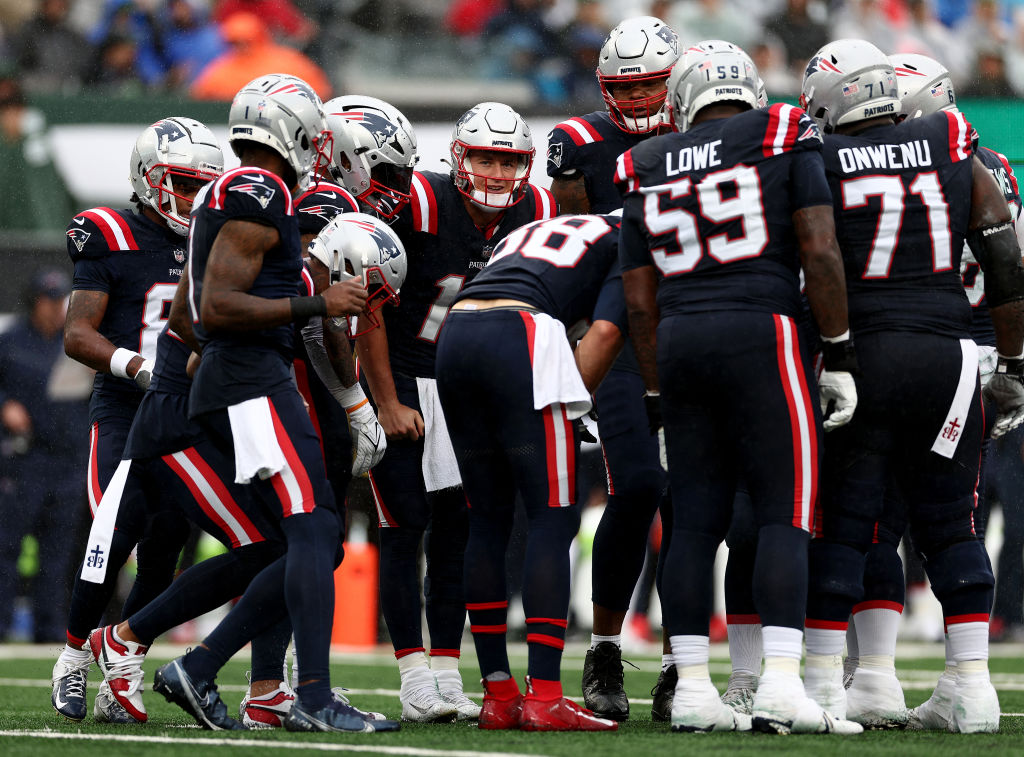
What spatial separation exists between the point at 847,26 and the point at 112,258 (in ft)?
31.1

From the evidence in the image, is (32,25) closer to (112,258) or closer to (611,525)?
(112,258)

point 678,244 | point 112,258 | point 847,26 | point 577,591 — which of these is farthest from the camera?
point 847,26

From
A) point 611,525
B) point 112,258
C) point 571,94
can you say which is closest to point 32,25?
point 571,94

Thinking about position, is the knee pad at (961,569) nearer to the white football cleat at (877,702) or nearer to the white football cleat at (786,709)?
the white football cleat at (877,702)

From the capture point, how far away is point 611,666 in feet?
15.7

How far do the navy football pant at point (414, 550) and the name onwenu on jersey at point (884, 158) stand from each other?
1.68m

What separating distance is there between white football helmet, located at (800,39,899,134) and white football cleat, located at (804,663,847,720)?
1.62 m

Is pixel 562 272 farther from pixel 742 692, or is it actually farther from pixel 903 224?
pixel 742 692

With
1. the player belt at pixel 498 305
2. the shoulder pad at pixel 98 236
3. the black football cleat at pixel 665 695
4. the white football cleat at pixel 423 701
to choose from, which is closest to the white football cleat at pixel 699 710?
the black football cleat at pixel 665 695

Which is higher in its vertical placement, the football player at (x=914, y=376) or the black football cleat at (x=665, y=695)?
the football player at (x=914, y=376)

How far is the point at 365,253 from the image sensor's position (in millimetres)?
4359

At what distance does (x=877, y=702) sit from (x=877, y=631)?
212 mm

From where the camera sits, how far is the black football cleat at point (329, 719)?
3.83m

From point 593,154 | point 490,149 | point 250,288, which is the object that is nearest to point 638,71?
point 593,154
